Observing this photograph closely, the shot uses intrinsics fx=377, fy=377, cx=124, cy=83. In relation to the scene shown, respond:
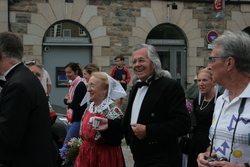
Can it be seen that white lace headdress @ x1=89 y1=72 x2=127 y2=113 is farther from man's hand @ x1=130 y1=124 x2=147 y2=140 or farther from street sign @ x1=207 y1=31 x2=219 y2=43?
street sign @ x1=207 y1=31 x2=219 y2=43

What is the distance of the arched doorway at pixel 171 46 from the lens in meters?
16.7

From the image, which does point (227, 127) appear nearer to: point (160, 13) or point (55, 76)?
point (55, 76)

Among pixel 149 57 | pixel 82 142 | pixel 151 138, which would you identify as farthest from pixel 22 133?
pixel 82 142

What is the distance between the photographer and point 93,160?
4316mm

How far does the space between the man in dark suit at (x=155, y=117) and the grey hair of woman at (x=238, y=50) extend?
1.05m

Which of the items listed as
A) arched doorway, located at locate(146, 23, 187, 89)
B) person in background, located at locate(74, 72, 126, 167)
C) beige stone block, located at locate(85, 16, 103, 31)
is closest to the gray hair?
person in background, located at locate(74, 72, 126, 167)

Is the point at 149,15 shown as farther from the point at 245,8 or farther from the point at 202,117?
the point at 202,117

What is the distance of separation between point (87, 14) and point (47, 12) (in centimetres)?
161

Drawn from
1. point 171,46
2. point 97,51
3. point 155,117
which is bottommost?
point 155,117

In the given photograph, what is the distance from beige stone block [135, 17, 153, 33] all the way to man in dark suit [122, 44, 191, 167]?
1250 centimetres

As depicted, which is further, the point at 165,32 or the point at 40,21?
the point at 165,32

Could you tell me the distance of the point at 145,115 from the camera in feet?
11.8

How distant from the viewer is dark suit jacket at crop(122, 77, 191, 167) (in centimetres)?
349

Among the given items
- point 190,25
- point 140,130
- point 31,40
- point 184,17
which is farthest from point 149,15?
point 140,130
